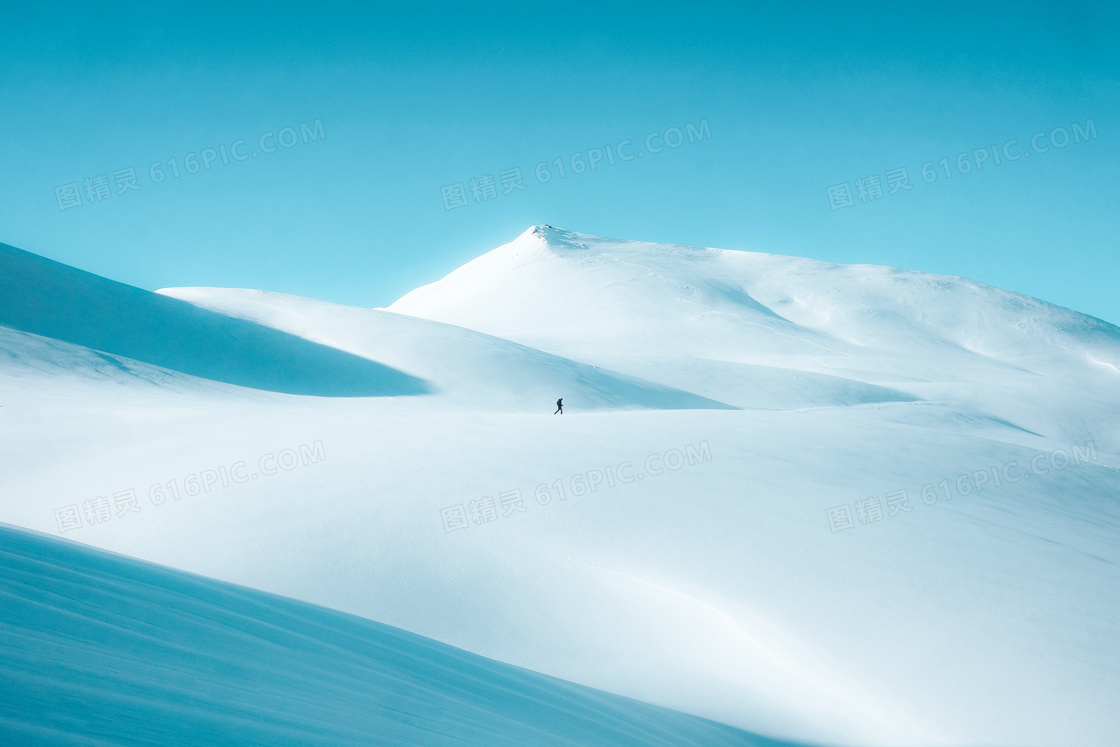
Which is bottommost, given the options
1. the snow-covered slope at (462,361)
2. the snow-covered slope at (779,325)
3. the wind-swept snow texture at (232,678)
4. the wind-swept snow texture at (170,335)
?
the wind-swept snow texture at (232,678)

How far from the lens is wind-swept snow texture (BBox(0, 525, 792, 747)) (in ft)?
6.58

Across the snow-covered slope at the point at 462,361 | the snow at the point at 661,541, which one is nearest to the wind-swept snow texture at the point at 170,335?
the snow at the point at 661,541

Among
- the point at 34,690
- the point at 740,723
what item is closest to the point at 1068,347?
the point at 740,723

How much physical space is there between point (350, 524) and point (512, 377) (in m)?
17.6

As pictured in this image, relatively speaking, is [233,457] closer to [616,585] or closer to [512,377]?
[616,585]

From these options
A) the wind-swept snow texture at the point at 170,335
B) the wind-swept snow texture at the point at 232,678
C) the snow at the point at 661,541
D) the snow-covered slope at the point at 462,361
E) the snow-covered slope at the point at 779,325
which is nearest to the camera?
the wind-swept snow texture at the point at 232,678

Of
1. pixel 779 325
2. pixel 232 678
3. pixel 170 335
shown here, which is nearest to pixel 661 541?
pixel 232 678

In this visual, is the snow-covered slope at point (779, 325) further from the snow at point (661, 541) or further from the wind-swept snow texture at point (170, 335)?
the snow at point (661, 541)

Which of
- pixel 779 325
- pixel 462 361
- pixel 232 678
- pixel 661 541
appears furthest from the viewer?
pixel 779 325

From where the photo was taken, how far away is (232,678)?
2.60 metres

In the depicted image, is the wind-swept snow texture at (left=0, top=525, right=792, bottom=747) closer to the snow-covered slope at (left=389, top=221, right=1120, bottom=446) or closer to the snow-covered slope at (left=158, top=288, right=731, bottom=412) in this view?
the snow-covered slope at (left=158, top=288, right=731, bottom=412)

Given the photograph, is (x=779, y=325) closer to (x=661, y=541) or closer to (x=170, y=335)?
(x=170, y=335)

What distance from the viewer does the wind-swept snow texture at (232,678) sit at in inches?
79.0

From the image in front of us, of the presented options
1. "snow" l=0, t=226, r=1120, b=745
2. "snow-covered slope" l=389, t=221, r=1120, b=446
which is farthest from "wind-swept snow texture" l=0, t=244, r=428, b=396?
"snow-covered slope" l=389, t=221, r=1120, b=446
